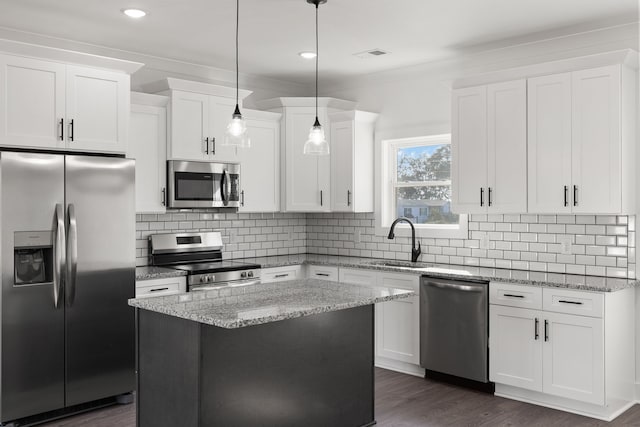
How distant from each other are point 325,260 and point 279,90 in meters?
1.88

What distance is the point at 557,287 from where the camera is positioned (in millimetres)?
4184

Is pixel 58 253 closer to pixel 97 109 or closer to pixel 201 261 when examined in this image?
pixel 97 109

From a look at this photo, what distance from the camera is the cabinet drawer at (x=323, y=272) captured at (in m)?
5.67

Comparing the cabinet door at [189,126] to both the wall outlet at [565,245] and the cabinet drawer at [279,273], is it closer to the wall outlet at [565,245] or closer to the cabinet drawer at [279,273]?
the cabinet drawer at [279,273]

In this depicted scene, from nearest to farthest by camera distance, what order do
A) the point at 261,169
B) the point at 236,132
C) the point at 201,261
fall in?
the point at 236,132 < the point at 201,261 < the point at 261,169

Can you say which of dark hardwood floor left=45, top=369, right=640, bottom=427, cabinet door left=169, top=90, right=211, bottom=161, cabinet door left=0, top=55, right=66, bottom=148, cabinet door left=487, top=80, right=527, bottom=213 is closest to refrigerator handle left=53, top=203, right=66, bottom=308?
cabinet door left=0, top=55, right=66, bottom=148

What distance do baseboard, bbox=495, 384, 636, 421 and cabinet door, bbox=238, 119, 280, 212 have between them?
2696mm

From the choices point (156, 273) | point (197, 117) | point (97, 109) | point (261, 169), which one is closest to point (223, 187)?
point (261, 169)

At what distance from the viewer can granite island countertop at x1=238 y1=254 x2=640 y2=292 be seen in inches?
163

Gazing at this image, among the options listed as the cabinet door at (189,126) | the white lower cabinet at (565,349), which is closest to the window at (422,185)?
the white lower cabinet at (565,349)

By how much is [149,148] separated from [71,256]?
127cm

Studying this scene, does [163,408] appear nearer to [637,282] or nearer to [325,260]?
[325,260]

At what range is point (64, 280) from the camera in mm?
4047

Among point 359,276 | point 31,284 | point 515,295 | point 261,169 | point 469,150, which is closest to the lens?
point 31,284
